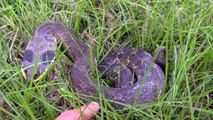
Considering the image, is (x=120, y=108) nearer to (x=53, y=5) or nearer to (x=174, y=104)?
(x=174, y=104)

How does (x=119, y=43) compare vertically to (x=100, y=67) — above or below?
above

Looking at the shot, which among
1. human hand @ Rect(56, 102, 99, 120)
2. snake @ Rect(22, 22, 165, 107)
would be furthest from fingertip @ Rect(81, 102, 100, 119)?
snake @ Rect(22, 22, 165, 107)

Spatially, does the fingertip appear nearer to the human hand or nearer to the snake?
the human hand

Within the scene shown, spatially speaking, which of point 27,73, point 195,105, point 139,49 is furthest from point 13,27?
point 195,105

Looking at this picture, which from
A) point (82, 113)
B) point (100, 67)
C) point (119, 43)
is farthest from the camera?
point (119, 43)

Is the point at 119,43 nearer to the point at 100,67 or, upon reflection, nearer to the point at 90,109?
the point at 100,67

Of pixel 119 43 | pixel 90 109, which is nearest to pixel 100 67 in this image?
pixel 119 43

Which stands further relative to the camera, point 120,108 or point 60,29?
point 60,29
